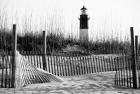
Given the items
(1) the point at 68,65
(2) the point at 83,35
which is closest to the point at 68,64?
(1) the point at 68,65

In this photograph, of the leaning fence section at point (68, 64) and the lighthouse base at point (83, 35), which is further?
the lighthouse base at point (83, 35)

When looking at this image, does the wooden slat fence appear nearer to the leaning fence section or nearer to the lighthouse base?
the leaning fence section

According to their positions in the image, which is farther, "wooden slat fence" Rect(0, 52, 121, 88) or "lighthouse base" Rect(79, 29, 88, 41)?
"lighthouse base" Rect(79, 29, 88, 41)

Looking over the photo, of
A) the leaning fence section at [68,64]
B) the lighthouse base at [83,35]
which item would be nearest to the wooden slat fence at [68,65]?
the leaning fence section at [68,64]

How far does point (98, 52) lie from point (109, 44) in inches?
59.1

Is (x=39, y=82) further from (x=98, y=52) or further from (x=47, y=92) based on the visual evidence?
(x=98, y=52)

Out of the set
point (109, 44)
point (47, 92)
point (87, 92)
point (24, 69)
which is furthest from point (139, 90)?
point (109, 44)

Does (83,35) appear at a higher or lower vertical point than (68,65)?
higher

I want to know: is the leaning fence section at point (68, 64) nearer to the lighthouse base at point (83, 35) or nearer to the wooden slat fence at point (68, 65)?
the wooden slat fence at point (68, 65)

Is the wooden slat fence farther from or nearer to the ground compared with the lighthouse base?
nearer to the ground

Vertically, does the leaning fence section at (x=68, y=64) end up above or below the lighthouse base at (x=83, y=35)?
below

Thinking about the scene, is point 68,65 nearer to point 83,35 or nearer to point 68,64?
point 68,64

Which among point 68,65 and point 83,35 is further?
point 83,35

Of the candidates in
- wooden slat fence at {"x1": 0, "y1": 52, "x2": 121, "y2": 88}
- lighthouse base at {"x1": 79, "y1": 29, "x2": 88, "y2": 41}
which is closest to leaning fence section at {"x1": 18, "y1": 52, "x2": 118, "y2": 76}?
wooden slat fence at {"x1": 0, "y1": 52, "x2": 121, "y2": 88}
